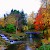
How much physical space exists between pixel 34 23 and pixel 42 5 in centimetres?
66

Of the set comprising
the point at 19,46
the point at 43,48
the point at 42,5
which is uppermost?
the point at 42,5

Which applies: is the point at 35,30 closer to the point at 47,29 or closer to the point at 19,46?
the point at 47,29

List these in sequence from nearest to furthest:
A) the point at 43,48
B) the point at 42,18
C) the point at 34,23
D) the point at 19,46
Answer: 1. the point at 43,48
2. the point at 42,18
3. the point at 34,23
4. the point at 19,46

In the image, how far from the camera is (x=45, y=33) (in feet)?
15.6

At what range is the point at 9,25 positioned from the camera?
5.34 meters

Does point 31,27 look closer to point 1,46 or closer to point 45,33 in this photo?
point 45,33

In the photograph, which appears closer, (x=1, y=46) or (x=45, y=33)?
(x=45, y=33)

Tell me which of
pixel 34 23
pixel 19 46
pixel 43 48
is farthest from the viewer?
pixel 19 46

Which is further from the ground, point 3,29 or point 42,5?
point 42,5

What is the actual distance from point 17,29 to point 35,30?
1.83ft

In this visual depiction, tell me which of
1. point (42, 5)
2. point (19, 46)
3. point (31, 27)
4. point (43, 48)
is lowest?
point (19, 46)

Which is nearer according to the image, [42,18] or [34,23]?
[42,18]

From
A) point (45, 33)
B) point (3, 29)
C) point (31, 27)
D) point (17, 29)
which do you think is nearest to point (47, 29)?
point (45, 33)

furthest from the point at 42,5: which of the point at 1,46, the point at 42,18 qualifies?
the point at 1,46
